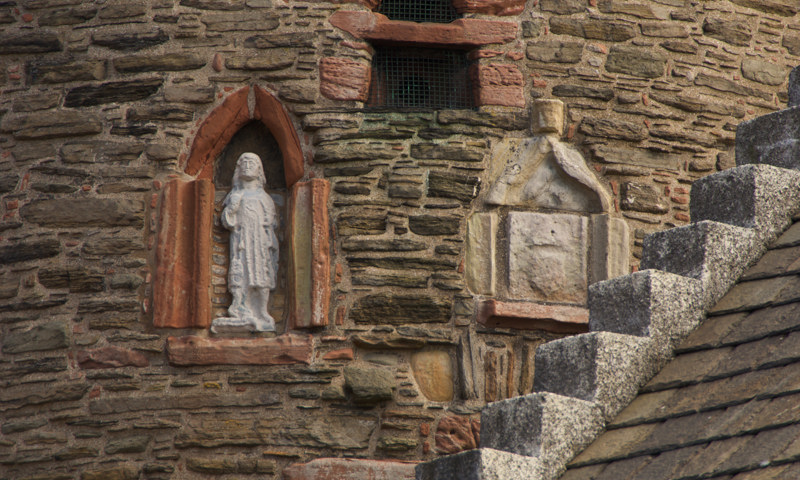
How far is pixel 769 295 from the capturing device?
10.1 ft

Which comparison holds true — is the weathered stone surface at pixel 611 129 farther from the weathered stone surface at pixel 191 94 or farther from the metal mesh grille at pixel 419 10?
the weathered stone surface at pixel 191 94

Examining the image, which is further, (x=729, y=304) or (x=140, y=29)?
(x=140, y=29)

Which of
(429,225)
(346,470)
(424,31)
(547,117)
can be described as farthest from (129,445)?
(547,117)

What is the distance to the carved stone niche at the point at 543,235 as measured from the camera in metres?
7.08

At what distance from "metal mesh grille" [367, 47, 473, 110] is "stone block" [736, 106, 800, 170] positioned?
3.96m

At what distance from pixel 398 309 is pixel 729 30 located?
115 inches

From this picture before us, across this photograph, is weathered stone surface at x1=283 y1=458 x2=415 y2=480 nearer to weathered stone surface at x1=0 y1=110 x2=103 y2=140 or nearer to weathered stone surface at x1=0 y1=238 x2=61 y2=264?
weathered stone surface at x1=0 y1=238 x2=61 y2=264

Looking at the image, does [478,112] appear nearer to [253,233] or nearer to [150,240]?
[253,233]

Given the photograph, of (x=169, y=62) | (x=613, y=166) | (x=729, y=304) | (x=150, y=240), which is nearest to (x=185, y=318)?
(x=150, y=240)

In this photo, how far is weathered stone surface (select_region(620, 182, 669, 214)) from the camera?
24.4ft

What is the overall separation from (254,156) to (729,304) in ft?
14.7

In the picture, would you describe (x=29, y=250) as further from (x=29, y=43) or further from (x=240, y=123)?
(x=240, y=123)

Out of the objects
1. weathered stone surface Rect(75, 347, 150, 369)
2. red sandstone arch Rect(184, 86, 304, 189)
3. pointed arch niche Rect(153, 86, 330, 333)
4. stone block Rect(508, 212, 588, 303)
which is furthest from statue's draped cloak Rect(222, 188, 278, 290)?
stone block Rect(508, 212, 588, 303)

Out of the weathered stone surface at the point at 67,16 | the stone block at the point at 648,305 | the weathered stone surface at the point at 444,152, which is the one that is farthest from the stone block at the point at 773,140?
the weathered stone surface at the point at 67,16
